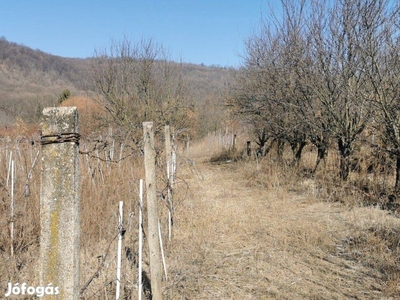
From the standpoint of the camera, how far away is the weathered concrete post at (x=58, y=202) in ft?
5.48

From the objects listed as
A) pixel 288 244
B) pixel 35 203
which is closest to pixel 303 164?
pixel 288 244

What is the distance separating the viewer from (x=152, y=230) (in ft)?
8.93

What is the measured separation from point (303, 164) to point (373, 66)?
16.1ft

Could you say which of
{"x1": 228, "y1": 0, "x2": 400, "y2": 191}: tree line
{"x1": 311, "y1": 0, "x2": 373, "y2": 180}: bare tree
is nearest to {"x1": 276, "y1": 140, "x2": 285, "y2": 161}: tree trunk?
{"x1": 228, "y1": 0, "x2": 400, "y2": 191}: tree line

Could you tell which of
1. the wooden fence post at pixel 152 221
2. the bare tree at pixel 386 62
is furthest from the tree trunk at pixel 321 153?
the wooden fence post at pixel 152 221

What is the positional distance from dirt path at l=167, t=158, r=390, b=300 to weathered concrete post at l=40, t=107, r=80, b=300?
75.3 inches

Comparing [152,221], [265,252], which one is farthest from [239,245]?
[152,221]

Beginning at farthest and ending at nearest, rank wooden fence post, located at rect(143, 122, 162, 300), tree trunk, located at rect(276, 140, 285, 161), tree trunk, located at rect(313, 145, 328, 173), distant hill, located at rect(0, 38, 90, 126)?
A: distant hill, located at rect(0, 38, 90, 126) < tree trunk, located at rect(276, 140, 285, 161) < tree trunk, located at rect(313, 145, 328, 173) < wooden fence post, located at rect(143, 122, 162, 300)

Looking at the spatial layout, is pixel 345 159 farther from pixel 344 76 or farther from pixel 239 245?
pixel 239 245

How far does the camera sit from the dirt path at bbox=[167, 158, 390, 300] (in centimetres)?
352

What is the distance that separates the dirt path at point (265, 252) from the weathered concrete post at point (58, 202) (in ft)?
6.27

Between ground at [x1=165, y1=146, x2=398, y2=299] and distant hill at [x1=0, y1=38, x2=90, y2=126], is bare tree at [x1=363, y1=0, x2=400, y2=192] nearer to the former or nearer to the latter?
ground at [x1=165, y1=146, x2=398, y2=299]

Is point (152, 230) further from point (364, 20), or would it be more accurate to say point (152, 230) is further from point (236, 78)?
point (236, 78)

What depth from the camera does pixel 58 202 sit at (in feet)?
5.51
